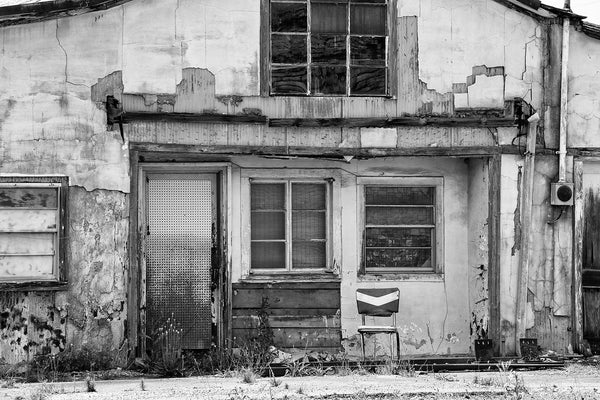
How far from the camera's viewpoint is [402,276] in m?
14.1

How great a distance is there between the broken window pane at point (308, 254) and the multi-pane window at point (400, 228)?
0.56m

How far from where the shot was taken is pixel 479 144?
538 inches

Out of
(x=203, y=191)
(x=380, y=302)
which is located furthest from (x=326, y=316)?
(x=203, y=191)

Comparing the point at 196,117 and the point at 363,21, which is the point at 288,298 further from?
the point at 363,21

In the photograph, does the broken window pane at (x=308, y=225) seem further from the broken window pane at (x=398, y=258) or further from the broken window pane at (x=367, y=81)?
the broken window pane at (x=367, y=81)

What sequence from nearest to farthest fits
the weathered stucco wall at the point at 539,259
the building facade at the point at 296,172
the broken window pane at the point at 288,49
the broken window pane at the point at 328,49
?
the building facade at the point at 296,172 < the broken window pane at the point at 288,49 < the broken window pane at the point at 328,49 < the weathered stucco wall at the point at 539,259

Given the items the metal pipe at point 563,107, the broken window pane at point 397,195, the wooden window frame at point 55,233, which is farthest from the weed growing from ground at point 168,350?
the metal pipe at point 563,107

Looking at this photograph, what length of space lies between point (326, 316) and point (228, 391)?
11.9 feet

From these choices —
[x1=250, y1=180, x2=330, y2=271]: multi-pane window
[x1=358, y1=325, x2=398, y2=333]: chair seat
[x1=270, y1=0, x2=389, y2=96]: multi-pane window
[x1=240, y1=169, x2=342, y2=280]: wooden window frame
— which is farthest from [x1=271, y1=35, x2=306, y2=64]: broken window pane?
[x1=358, y1=325, x2=398, y2=333]: chair seat

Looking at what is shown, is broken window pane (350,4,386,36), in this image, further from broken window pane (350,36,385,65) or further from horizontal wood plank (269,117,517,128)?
horizontal wood plank (269,117,517,128)

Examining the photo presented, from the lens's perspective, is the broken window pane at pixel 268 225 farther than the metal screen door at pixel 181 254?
Yes

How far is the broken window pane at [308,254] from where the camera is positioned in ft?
45.8

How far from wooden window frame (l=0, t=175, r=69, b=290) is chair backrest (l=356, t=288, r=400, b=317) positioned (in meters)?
3.46

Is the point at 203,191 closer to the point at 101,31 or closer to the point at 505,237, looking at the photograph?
the point at 101,31
